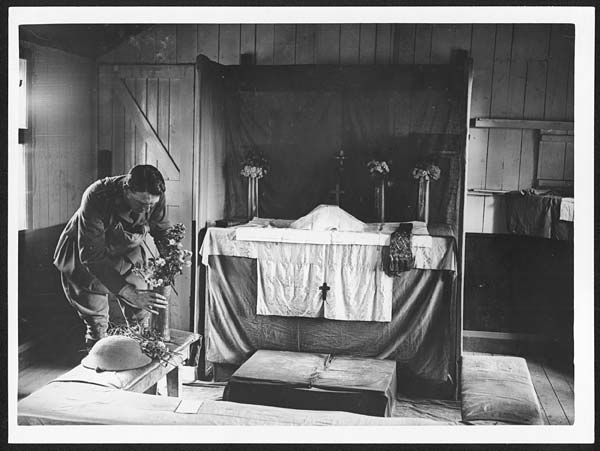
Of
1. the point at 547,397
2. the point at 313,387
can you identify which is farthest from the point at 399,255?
the point at 547,397

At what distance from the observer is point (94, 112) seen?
3.76 m

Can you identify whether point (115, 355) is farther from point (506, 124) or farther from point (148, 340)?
point (506, 124)

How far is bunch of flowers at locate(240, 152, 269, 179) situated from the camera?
14.0ft

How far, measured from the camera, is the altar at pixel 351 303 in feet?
13.3

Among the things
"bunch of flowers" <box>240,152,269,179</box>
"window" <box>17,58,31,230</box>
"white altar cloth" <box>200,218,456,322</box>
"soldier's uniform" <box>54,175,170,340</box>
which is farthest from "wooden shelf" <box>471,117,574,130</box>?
"window" <box>17,58,31,230</box>

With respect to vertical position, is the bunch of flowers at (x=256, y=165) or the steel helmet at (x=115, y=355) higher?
the bunch of flowers at (x=256, y=165)

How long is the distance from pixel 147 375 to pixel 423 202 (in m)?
1.88

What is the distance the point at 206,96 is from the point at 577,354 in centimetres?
246

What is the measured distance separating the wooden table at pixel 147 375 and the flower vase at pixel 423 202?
5.01 ft

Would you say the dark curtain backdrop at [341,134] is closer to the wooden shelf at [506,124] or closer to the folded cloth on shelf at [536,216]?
the wooden shelf at [506,124]

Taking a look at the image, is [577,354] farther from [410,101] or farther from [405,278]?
[410,101]

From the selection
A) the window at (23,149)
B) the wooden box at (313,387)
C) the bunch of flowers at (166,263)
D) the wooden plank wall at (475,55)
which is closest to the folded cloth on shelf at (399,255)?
the wooden plank wall at (475,55)

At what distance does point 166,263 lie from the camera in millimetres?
3820

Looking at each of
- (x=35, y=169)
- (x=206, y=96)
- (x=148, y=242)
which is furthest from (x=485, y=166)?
(x=35, y=169)
